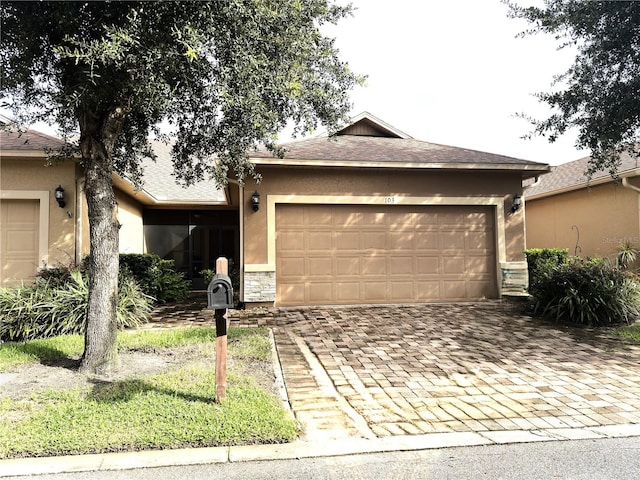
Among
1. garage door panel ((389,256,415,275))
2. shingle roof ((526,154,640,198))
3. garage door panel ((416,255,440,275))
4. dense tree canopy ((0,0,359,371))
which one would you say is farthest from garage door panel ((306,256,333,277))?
shingle roof ((526,154,640,198))

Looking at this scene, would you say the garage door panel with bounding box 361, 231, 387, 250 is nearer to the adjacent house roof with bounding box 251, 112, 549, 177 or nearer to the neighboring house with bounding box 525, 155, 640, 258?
the adjacent house roof with bounding box 251, 112, 549, 177

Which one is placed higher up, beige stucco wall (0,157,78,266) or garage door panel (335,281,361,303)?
beige stucco wall (0,157,78,266)

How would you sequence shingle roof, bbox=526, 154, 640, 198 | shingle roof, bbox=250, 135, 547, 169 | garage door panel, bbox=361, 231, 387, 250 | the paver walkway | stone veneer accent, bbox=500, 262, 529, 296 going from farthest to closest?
shingle roof, bbox=526, 154, 640, 198 → stone veneer accent, bbox=500, 262, 529, 296 → garage door panel, bbox=361, 231, 387, 250 → shingle roof, bbox=250, 135, 547, 169 → the paver walkway

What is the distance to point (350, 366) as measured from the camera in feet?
16.3

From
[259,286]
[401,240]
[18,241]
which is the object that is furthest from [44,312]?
[401,240]

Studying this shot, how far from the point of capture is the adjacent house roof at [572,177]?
38.6 ft

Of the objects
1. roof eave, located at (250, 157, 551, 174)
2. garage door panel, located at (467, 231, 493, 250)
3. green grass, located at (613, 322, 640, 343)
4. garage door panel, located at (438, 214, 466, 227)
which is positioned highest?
roof eave, located at (250, 157, 551, 174)

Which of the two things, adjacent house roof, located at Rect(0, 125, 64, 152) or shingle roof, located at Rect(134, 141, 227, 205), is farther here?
shingle roof, located at Rect(134, 141, 227, 205)

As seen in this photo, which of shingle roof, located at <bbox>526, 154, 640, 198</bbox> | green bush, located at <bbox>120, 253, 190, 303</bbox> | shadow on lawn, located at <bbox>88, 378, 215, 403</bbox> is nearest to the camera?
shadow on lawn, located at <bbox>88, 378, 215, 403</bbox>

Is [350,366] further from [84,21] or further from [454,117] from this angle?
[454,117]

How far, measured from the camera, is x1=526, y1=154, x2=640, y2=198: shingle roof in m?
12.1

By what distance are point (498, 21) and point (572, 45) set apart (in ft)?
4.94

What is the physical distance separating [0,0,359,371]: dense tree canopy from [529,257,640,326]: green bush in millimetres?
6022

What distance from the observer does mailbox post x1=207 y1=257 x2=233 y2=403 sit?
3539 mm
